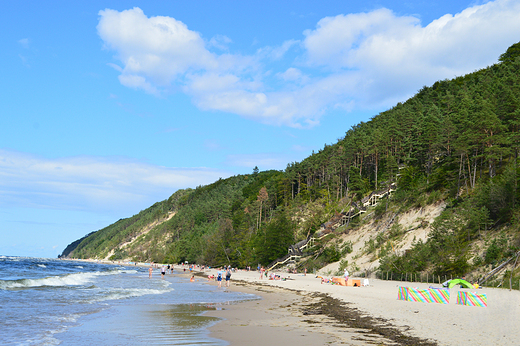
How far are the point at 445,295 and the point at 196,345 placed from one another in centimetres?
1492

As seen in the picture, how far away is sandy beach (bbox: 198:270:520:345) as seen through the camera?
11430 millimetres

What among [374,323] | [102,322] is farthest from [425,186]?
[102,322]

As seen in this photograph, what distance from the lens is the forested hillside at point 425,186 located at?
111 ft

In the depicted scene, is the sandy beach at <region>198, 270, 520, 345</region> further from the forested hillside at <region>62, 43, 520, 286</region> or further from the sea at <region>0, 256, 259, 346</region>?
the forested hillside at <region>62, 43, 520, 286</region>

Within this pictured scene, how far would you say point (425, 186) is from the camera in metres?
50.3

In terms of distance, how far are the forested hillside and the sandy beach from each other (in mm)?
13079

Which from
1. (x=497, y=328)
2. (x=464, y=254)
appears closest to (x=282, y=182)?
(x=464, y=254)

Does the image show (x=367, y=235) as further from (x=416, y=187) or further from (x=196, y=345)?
(x=196, y=345)

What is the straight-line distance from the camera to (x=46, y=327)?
45.2 ft

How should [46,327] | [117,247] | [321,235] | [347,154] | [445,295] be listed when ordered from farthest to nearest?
1. [117,247]
2. [347,154]
3. [321,235]
4. [445,295]
5. [46,327]

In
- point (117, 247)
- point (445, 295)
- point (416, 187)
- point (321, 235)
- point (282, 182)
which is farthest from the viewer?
point (117, 247)

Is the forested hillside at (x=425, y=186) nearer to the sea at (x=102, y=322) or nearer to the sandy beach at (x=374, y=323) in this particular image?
the sandy beach at (x=374, y=323)

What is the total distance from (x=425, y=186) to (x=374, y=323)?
40.5m

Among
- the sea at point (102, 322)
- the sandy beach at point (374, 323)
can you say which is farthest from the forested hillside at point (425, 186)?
the sea at point (102, 322)
